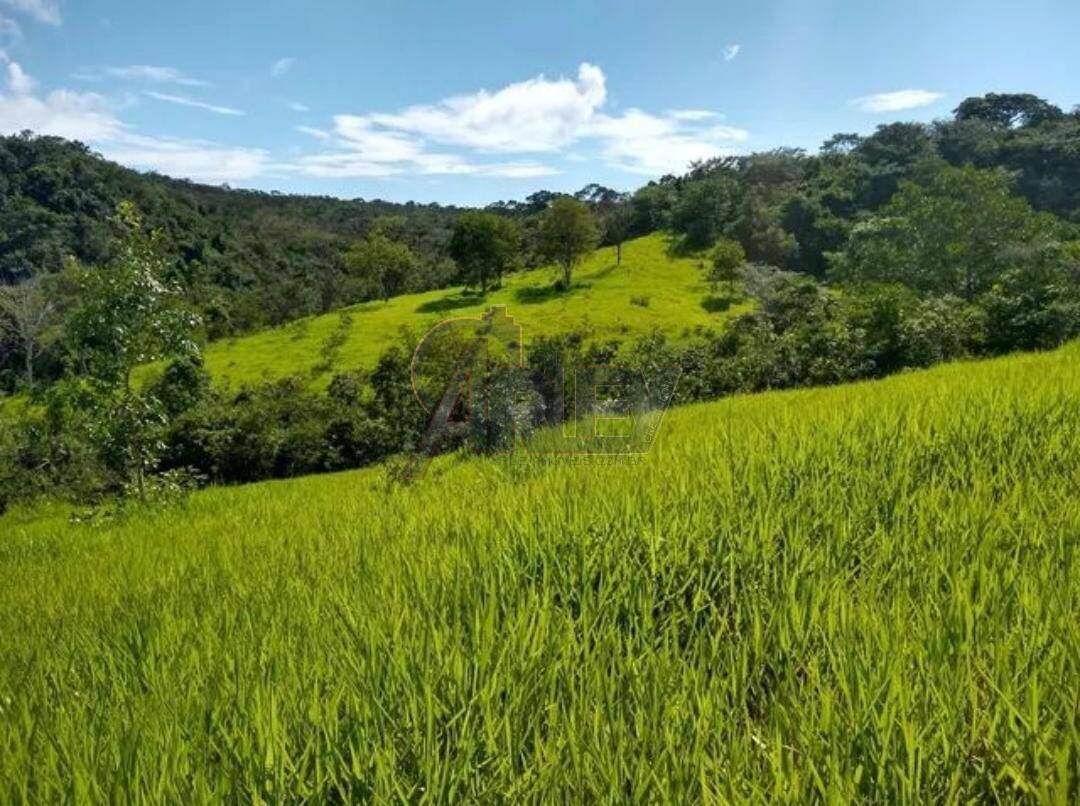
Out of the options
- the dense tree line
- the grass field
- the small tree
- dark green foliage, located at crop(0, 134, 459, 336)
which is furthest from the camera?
dark green foliage, located at crop(0, 134, 459, 336)

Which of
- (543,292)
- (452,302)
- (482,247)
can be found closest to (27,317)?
(452,302)

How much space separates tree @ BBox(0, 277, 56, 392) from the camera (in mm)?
58656

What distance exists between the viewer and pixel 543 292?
6662 cm

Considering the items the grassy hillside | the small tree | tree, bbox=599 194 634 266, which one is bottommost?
the grassy hillside

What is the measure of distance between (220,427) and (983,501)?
1505 inches

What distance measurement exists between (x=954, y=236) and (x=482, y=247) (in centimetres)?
4204

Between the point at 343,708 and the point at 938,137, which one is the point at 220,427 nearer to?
the point at 343,708

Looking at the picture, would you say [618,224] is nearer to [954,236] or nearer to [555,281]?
[555,281]

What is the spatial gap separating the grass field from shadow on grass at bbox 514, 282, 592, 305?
6068cm

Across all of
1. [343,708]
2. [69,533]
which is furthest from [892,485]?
[69,533]

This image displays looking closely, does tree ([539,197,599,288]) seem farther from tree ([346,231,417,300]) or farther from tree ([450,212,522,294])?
tree ([346,231,417,300])

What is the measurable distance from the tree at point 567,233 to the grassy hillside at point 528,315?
2087mm

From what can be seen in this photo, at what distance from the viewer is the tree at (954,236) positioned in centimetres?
4128

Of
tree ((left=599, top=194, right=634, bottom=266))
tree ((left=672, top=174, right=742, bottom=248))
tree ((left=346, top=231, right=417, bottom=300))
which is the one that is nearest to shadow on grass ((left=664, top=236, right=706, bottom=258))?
tree ((left=672, top=174, right=742, bottom=248))
